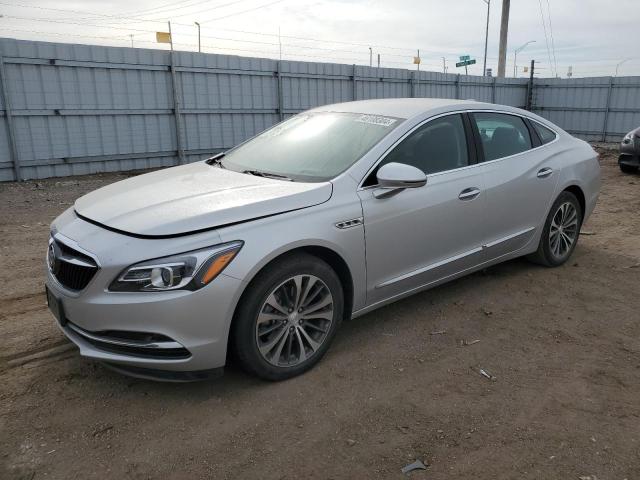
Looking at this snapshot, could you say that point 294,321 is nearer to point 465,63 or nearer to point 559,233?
point 559,233

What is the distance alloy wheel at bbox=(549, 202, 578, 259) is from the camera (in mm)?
5004

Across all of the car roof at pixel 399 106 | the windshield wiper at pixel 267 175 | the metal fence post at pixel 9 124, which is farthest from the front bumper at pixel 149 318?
the metal fence post at pixel 9 124

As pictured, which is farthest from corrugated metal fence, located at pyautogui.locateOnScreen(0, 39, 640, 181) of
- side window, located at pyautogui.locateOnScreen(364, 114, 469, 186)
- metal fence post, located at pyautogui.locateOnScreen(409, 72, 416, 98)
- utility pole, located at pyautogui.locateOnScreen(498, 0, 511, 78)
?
utility pole, located at pyautogui.locateOnScreen(498, 0, 511, 78)

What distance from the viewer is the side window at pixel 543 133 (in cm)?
489

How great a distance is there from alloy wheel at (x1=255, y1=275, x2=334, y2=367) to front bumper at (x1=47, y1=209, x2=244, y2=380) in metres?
0.25

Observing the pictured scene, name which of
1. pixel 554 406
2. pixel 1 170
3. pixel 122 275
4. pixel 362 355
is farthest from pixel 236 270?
pixel 1 170

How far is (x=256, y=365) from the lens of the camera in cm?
298

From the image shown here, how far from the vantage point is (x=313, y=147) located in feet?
12.6

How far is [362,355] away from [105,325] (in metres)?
1.58

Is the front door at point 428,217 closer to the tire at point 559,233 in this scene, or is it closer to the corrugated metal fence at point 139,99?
the tire at point 559,233

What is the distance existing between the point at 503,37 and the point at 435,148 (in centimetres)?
2387

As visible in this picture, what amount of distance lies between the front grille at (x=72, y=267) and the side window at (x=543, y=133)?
12.9 ft

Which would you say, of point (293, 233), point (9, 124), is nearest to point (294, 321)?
point (293, 233)

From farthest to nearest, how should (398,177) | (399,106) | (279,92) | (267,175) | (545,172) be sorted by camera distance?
1. (279,92)
2. (545,172)
3. (399,106)
4. (267,175)
5. (398,177)
